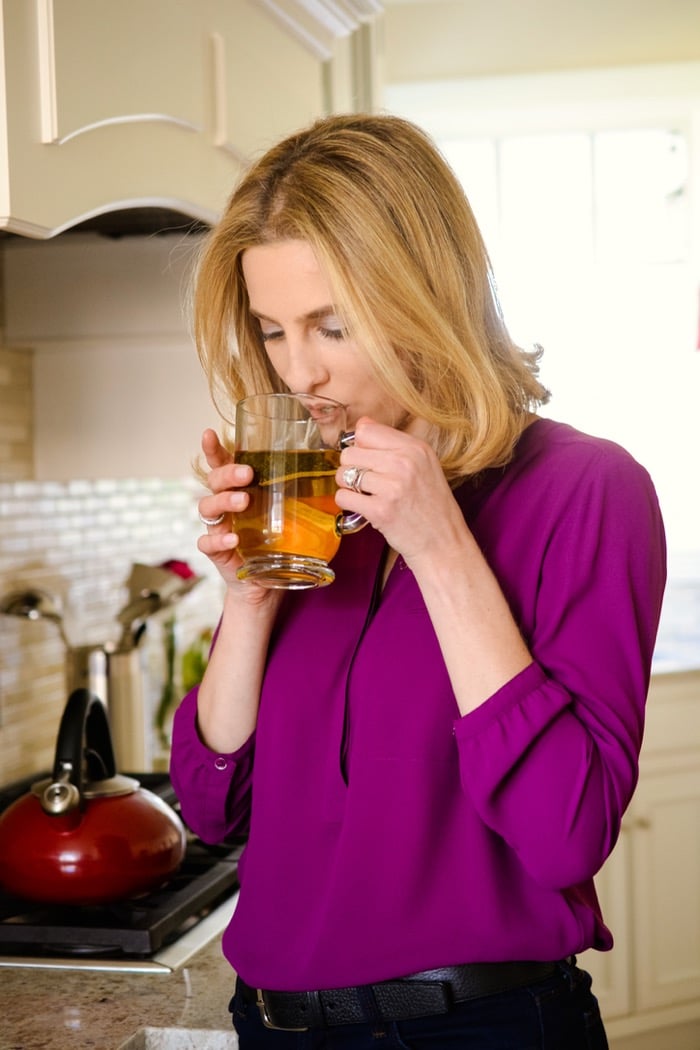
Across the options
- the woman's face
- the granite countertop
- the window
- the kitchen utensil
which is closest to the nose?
the woman's face

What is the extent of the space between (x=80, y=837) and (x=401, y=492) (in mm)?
723

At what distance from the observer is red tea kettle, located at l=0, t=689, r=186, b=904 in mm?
1472

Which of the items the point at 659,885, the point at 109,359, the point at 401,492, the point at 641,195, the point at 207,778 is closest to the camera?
the point at 401,492

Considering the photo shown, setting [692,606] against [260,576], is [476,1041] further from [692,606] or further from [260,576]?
[692,606]

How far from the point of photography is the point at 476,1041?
3.45ft

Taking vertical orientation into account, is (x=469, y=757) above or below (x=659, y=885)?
above

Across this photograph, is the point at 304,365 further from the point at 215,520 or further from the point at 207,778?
the point at 207,778

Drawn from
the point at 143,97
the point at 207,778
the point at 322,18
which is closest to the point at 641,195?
the point at 322,18

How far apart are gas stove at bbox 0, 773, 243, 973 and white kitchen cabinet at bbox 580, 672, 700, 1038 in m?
1.57

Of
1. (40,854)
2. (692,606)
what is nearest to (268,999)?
(40,854)

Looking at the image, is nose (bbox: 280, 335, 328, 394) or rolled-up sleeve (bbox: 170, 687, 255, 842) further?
rolled-up sleeve (bbox: 170, 687, 255, 842)

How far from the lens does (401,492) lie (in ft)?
3.29

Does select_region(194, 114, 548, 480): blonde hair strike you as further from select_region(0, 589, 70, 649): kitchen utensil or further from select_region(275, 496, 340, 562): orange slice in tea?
select_region(0, 589, 70, 649): kitchen utensil

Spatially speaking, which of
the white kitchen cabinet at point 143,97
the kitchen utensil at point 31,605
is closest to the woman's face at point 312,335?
the white kitchen cabinet at point 143,97
